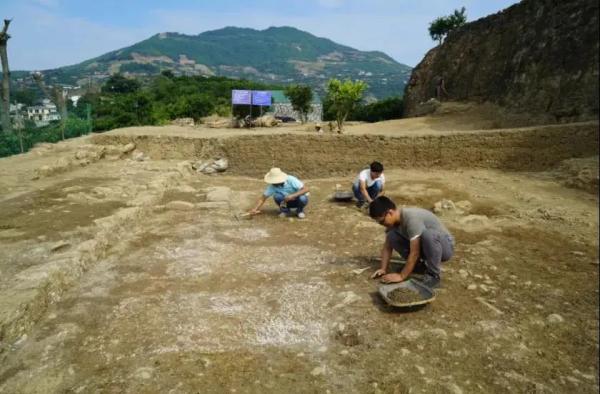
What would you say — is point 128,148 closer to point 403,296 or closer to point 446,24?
point 403,296

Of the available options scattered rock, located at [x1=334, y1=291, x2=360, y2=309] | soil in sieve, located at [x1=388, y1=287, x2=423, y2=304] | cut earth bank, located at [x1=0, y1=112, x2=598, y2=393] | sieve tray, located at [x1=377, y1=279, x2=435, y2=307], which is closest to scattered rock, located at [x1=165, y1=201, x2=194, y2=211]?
cut earth bank, located at [x1=0, y1=112, x2=598, y2=393]

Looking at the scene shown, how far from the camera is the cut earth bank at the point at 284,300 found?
2549 millimetres

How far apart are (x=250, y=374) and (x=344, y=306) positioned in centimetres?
104

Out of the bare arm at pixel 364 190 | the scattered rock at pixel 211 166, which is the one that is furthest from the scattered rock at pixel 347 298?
the scattered rock at pixel 211 166

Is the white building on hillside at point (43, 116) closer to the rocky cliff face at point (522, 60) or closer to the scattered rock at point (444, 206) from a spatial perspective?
the scattered rock at point (444, 206)

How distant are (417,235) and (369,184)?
287 cm

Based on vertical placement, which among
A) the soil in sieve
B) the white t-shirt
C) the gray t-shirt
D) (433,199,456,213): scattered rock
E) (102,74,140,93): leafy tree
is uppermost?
Answer: (102,74,140,93): leafy tree

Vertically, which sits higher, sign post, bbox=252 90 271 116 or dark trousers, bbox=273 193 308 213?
sign post, bbox=252 90 271 116

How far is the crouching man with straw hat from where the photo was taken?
584 cm

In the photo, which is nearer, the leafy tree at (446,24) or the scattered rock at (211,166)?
the scattered rock at (211,166)

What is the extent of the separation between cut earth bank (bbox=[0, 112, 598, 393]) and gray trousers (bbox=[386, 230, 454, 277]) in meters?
0.25

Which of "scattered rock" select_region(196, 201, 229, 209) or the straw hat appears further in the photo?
"scattered rock" select_region(196, 201, 229, 209)

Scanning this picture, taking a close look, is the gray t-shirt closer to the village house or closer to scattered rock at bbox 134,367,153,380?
scattered rock at bbox 134,367,153,380

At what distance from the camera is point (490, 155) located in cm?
788
